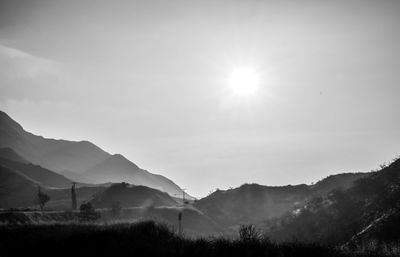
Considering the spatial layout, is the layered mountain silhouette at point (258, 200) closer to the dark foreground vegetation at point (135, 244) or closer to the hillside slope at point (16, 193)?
the hillside slope at point (16, 193)

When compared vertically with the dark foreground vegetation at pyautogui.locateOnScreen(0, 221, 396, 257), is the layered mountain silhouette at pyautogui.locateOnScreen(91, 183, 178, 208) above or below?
above

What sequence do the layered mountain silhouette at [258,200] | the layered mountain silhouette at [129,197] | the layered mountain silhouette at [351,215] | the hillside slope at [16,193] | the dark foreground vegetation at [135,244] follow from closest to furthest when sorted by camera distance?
the dark foreground vegetation at [135,244] → the layered mountain silhouette at [351,215] → the layered mountain silhouette at [129,197] → the layered mountain silhouette at [258,200] → the hillside slope at [16,193]

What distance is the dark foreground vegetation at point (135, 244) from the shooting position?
22.2m

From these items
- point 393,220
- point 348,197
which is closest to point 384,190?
point 348,197

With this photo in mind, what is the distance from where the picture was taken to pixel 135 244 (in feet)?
77.2

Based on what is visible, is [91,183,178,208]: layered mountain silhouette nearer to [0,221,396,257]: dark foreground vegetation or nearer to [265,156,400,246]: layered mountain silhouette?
[265,156,400,246]: layered mountain silhouette

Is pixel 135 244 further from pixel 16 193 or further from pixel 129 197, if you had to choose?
pixel 16 193

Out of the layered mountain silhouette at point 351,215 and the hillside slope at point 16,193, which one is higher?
the hillside slope at point 16,193

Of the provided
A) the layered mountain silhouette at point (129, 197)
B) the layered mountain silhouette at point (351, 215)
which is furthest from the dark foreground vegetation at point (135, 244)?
the layered mountain silhouette at point (129, 197)

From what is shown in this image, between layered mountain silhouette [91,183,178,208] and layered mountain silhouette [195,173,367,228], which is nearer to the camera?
layered mountain silhouette [91,183,178,208]

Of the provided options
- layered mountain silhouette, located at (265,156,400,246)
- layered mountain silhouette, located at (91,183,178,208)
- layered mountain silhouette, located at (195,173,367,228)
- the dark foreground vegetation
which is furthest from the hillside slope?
the dark foreground vegetation

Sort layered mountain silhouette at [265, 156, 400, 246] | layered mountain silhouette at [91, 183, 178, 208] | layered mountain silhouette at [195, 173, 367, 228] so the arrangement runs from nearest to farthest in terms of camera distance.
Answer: layered mountain silhouette at [265, 156, 400, 246], layered mountain silhouette at [91, 183, 178, 208], layered mountain silhouette at [195, 173, 367, 228]

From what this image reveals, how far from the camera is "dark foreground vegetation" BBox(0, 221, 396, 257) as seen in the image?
22234mm

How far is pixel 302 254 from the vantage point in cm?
2167
